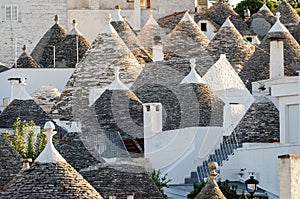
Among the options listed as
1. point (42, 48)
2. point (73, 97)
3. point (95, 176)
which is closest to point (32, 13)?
point (42, 48)

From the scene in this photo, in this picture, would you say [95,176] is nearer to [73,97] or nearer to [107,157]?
[107,157]

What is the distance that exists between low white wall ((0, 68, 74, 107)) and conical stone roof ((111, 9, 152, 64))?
2711mm

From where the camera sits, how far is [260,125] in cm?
6025

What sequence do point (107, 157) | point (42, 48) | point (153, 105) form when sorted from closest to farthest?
point (107, 157) < point (153, 105) < point (42, 48)

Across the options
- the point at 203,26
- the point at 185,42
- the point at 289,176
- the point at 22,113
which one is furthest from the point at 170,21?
the point at 289,176

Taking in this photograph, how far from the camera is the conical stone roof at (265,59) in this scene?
231ft

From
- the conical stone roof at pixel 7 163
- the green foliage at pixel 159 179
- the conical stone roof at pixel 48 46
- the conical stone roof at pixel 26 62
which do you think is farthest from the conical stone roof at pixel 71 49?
the conical stone roof at pixel 7 163

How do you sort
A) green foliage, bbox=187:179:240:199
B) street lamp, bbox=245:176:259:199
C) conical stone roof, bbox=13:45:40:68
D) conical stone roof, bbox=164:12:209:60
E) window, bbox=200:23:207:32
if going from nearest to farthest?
street lamp, bbox=245:176:259:199 → green foliage, bbox=187:179:240:199 → conical stone roof, bbox=164:12:209:60 → conical stone roof, bbox=13:45:40:68 → window, bbox=200:23:207:32

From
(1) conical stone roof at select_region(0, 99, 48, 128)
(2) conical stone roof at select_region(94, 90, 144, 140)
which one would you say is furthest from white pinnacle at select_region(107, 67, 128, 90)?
(1) conical stone roof at select_region(0, 99, 48, 128)

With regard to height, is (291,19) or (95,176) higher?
(291,19)

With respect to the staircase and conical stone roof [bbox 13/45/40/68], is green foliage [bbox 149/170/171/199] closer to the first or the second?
the staircase

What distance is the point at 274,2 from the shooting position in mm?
115438

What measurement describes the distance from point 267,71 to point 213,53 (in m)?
5.86

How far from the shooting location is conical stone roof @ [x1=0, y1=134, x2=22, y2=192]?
46.7 m
